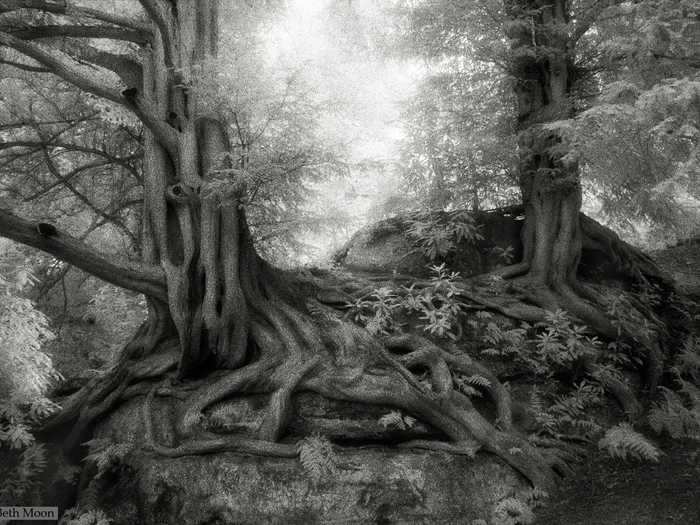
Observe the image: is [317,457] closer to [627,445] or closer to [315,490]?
[315,490]

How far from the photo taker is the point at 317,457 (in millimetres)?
4160

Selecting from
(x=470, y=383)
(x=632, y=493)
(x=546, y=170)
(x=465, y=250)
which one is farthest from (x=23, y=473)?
(x=546, y=170)

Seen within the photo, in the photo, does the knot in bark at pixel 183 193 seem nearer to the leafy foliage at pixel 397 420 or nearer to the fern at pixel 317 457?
the fern at pixel 317 457

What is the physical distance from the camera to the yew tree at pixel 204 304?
4.52 metres

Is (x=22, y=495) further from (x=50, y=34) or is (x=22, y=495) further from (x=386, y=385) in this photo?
(x=50, y=34)

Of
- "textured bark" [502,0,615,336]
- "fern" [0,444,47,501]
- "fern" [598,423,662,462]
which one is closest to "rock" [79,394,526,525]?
"fern" [0,444,47,501]

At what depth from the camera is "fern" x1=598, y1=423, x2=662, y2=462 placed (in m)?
4.32

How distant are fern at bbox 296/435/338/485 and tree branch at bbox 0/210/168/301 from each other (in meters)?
2.23

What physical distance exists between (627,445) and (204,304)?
447 cm

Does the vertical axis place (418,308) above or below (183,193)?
below

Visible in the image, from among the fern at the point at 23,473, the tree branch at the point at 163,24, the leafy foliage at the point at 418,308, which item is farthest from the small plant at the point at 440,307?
the tree branch at the point at 163,24

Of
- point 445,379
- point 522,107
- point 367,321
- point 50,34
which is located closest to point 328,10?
point 522,107

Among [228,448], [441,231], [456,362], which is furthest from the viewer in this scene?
[441,231]

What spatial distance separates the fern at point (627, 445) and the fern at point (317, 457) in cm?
266
